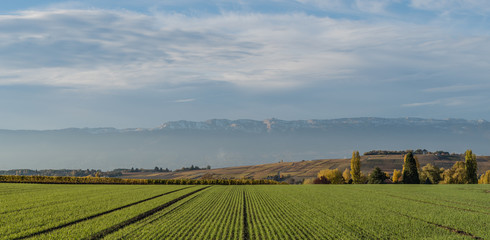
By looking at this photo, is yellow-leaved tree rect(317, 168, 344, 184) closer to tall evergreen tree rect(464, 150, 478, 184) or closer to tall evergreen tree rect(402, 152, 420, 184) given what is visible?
tall evergreen tree rect(402, 152, 420, 184)

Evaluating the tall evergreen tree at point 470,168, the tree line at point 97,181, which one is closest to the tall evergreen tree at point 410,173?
the tall evergreen tree at point 470,168

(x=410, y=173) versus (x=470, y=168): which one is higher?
(x=470, y=168)

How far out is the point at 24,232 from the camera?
988 inches

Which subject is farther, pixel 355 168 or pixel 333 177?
pixel 333 177

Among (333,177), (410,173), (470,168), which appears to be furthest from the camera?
(333,177)

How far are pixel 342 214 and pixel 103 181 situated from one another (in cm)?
9171

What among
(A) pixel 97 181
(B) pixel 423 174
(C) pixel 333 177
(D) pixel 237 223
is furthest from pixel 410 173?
(D) pixel 237 223

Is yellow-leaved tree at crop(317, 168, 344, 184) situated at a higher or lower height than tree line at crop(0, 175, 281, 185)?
lower

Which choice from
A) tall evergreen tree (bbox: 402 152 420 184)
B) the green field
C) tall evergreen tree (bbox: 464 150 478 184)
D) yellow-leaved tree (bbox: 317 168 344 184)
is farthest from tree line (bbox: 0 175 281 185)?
the green field

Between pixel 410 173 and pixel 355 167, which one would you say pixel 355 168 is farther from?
pixel 410 173

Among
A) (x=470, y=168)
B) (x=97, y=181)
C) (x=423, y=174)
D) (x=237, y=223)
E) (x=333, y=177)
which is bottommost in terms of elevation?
(x=333, y=177)

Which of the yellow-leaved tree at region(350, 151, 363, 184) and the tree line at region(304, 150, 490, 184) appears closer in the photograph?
the tree line at region(304, 150, 490, 184)

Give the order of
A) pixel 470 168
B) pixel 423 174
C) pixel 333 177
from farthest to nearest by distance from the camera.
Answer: pixel 333 177, pixel 423 174, pixel 470 168

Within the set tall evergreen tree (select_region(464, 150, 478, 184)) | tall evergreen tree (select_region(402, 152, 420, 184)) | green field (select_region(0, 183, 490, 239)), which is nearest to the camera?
green field (select_region(0, 183, 490, 239))
